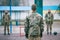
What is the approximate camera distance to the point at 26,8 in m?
27.4

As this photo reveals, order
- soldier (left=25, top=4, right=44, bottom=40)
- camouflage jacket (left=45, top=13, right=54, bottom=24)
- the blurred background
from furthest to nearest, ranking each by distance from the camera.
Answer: the blurred background < camouflage jacket (left=45, top=13, right=54, bottom=24) < soldier (left=25, top=4, right=44, bottom=40)

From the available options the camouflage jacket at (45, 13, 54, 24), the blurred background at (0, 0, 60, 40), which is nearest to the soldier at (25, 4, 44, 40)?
the camouflage jacket at (45, 13, 54, 24)

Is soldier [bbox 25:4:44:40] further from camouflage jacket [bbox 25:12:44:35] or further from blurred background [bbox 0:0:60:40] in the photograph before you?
blurred background [bbox 0:0:60:40]

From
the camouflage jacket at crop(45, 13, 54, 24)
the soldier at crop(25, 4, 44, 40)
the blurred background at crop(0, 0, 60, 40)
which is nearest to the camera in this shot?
the soldier at crop(25, 4, 44, 40)

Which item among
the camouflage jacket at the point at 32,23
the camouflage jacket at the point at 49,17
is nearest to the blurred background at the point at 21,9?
the camouflage jacket at the point at 49,17

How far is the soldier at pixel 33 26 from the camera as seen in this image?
8.55 metres

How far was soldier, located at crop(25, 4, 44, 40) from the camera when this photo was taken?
855 centimetres

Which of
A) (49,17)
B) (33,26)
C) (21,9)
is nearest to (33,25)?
(33,26)

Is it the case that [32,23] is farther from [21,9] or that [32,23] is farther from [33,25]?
[21,9]

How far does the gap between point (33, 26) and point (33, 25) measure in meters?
0.03

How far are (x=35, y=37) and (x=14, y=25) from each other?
20160 mm

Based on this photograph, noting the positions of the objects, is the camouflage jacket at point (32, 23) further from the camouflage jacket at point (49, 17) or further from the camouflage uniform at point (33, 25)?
the camouflage jacket at point (49, 17)

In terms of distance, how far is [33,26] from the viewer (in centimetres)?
864

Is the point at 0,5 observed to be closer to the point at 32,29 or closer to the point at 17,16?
the point at 17,16
